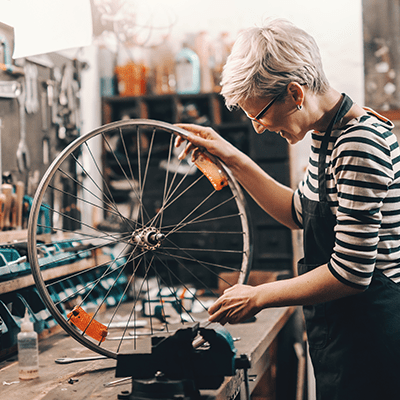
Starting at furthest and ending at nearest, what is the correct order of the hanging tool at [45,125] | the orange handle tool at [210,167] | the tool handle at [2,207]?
the hanging tool at [45,125], the tool handle at [2,207], the orange handle tool at [210,167]

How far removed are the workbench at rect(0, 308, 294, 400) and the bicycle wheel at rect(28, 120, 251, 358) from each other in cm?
8

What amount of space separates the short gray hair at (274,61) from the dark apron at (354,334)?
14cm

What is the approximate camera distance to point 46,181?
119cm

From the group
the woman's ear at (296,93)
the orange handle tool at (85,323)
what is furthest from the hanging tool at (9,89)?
the woman's ear at (296,93)

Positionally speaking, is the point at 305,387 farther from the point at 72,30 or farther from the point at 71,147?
the point at 72,30

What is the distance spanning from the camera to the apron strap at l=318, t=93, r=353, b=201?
3.68ft

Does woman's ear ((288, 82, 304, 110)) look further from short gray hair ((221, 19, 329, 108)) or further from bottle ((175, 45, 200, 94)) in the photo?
bottle ((175, 45, 200, 94))

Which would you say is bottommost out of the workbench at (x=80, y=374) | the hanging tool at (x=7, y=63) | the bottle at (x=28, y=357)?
the workbench at (x=80, y=374)

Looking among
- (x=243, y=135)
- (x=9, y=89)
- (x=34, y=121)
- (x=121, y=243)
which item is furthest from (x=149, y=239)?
(x=243, y=135)

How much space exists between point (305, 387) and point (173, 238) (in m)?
1.32

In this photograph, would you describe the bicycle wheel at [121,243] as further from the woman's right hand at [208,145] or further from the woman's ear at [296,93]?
the woman's ear at [296,93]

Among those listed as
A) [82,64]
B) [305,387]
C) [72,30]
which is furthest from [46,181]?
[305,387]

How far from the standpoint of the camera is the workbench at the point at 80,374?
1168mm

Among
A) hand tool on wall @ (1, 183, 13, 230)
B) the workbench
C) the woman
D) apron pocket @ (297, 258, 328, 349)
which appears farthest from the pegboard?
apron pocket @ (297, 258, 328, 349)
